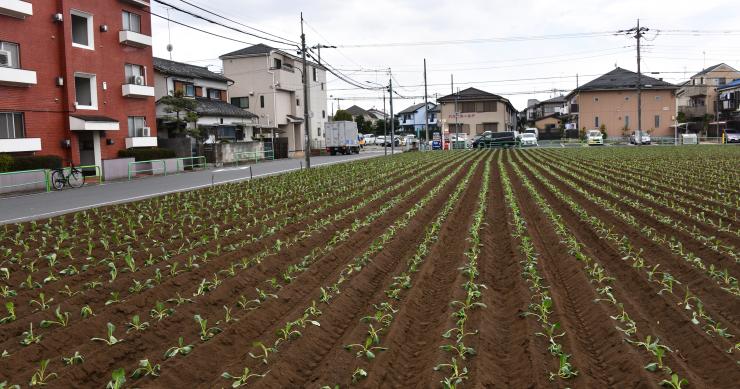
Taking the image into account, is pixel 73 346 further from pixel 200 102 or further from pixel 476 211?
pixel 200 102

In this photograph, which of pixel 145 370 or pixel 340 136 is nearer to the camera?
pixel 145 370

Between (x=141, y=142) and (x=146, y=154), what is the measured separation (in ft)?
5.47

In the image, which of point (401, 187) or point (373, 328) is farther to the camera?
point (401, 187)

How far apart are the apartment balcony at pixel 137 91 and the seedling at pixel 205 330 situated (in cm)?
2967

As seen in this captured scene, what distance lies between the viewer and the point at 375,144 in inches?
3260

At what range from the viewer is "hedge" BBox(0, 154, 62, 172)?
75.5 ft

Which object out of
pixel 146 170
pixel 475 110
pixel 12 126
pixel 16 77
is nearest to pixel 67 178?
pixel 12 126

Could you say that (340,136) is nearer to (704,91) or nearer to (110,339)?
(704,91)

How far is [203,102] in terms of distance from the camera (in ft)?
147

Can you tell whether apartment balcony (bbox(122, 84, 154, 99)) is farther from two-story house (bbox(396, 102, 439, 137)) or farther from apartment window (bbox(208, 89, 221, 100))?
two-story house (bbox(396, 102, 439, 137))

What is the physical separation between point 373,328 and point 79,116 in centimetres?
2715

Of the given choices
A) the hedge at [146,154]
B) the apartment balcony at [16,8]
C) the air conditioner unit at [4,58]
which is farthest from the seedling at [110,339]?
the hedge at [146,154]

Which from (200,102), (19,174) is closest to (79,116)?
(19,174)

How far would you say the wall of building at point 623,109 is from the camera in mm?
65000
